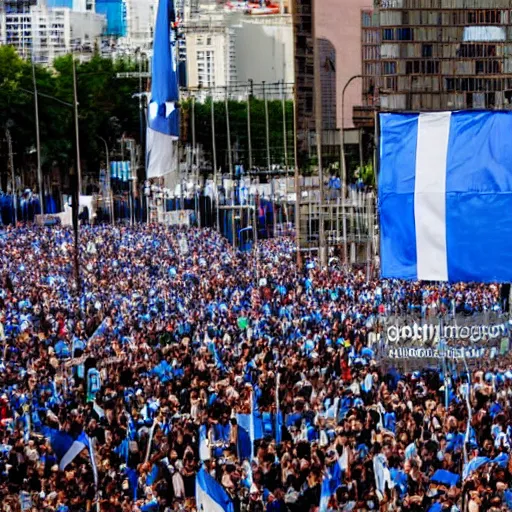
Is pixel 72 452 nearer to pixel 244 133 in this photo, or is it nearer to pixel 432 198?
pixel 432 198

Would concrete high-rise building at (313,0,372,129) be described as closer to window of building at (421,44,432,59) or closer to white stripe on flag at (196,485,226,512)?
window of building at (421,44,432,59)

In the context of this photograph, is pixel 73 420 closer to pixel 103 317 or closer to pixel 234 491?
pixel 234 491

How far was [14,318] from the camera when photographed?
32.3m

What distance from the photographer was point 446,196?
55.3 ft

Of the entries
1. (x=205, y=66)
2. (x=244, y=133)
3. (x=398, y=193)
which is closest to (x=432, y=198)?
(x=398, y=193)

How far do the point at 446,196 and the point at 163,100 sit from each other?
18.1 meters

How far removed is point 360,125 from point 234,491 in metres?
55.7

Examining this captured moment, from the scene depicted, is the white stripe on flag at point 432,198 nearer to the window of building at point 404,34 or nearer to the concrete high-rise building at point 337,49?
the concrete high-rise building at point 337,49

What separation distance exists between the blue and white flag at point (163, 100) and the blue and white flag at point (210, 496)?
14946mm

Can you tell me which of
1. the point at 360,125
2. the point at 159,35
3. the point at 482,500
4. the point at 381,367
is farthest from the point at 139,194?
the point at 482,500

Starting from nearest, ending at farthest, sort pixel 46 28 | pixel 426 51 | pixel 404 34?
1. pixel 404 34
2. pixel 426 51
3. pixel 46 28

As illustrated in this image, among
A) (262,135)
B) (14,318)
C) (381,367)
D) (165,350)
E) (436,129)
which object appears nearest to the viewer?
(436,129)

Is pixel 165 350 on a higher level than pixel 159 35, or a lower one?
lower

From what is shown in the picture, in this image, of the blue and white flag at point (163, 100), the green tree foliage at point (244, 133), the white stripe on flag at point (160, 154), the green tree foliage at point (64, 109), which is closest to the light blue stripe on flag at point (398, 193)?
the blue and white flag at point (163, 100)
